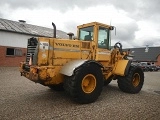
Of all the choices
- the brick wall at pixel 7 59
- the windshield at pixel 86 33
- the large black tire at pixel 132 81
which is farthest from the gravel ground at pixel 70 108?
the brick wall at pixel 7 59

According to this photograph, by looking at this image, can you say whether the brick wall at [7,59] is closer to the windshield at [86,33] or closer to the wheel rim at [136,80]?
the windshield at [86,33]

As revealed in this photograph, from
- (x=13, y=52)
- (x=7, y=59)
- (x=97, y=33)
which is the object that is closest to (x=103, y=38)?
(x=97, y=33)

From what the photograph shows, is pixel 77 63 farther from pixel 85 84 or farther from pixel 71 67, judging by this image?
pixel 85 84

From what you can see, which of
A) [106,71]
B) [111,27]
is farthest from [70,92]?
[111,27]

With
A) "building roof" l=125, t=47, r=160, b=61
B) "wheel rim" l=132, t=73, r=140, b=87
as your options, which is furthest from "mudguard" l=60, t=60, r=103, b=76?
"building roof" l=125, t=47, r=160, b=61

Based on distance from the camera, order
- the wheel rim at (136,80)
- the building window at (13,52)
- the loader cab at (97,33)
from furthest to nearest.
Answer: the building window at (13,52), the wheel rim at (136,80), the loader cab at (97,33)

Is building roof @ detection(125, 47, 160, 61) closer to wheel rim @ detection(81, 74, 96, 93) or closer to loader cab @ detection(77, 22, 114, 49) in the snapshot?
loader cab @ detection(77, 22, 114, 49)

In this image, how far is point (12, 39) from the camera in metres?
23.2

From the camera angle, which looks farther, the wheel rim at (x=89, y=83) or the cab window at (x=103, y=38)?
the cab window at (x=103, y=38)

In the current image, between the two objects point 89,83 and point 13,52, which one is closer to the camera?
point 89,83

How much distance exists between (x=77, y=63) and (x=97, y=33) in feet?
6.17

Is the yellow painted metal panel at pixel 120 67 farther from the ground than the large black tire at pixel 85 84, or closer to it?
farther from the ground

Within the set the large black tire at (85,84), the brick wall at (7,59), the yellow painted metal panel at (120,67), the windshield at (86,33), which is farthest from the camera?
the brick wall at (7,59)

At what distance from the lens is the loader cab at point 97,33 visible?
836 centimetres
